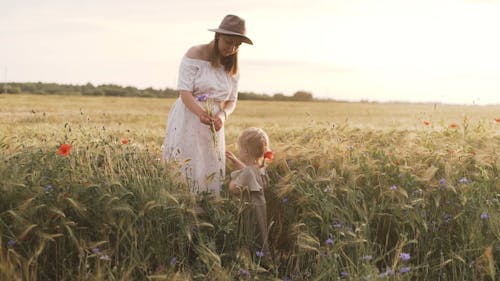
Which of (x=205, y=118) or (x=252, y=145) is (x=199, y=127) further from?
(x=252, y=145)

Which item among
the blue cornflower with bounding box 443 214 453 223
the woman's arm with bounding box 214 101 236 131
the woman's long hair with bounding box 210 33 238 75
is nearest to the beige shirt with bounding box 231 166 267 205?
the woman's arm with bounding box 214 101 236 131

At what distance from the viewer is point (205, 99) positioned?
15.9 ft

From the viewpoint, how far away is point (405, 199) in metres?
4.68

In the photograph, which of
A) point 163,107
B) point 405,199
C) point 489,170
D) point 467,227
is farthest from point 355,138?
point 163,107

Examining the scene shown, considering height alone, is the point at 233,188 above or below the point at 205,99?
below

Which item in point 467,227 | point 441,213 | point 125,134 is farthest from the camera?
point 125,134

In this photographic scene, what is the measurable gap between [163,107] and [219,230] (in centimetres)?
1132

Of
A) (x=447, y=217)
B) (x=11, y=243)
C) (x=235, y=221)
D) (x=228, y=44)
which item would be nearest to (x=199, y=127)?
(x=228, y=44)

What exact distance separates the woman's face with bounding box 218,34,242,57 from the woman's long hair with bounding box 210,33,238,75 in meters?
0.03

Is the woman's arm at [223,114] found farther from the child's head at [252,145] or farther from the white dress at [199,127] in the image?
the child's head at [252,145]

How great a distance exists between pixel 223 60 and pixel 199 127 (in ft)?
1.91

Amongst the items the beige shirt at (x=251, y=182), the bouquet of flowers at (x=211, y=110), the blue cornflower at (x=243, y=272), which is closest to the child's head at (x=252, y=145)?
the beige shirt at (x=251, y=182)

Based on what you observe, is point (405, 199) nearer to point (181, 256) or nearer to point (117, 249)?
point (181, 256)

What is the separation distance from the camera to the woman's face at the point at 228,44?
4809 millimetres
